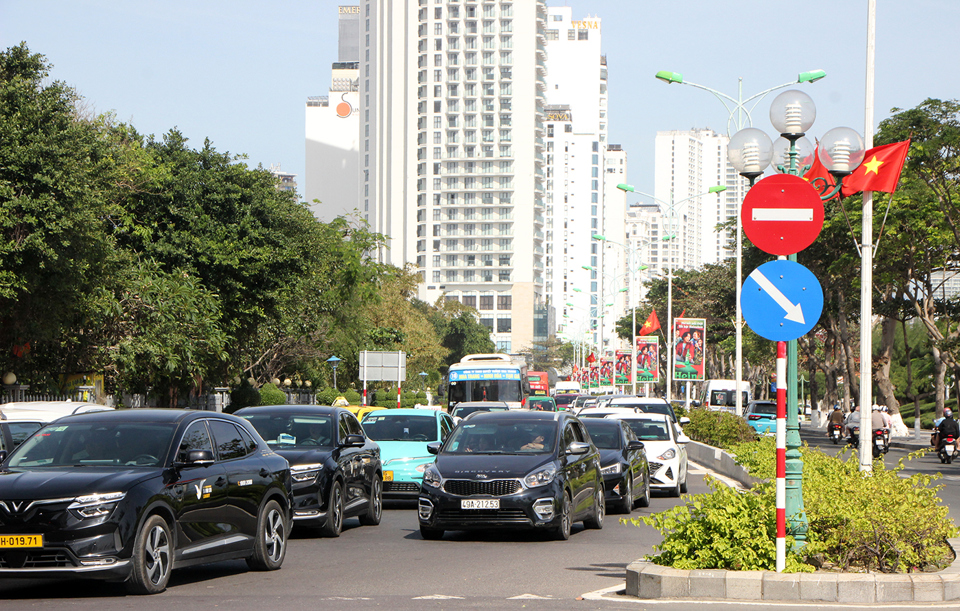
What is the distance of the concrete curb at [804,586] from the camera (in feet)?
28.6

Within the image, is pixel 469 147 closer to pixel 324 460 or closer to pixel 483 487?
pixel 324 460

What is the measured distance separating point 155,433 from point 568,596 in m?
3.78

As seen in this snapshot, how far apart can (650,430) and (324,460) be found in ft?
32.1

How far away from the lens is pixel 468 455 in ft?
46.3

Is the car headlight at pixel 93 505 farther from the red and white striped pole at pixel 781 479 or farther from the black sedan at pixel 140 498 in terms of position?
the red and white striped pole at pixel 781 479

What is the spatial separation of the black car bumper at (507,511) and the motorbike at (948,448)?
23573mm

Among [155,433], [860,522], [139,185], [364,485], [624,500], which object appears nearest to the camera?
[860,522]

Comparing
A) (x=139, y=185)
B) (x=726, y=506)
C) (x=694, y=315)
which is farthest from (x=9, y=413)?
(x=694, y=315)

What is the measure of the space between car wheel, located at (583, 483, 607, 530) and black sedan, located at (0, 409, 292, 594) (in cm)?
526

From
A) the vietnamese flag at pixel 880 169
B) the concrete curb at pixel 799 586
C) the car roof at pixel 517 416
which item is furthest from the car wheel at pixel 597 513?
the vietnamese flag at pixel 880 169

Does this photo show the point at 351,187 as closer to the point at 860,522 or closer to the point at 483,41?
the point at 483,41

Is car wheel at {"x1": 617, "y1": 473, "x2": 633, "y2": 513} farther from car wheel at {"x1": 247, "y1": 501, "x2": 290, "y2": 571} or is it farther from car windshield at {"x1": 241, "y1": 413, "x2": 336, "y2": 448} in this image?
car wheel at {"x1": 247, "y1": 501, "x2": 290, "y2": 571}

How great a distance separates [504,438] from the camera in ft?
47.8

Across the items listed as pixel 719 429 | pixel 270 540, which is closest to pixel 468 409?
pixel 719 429
